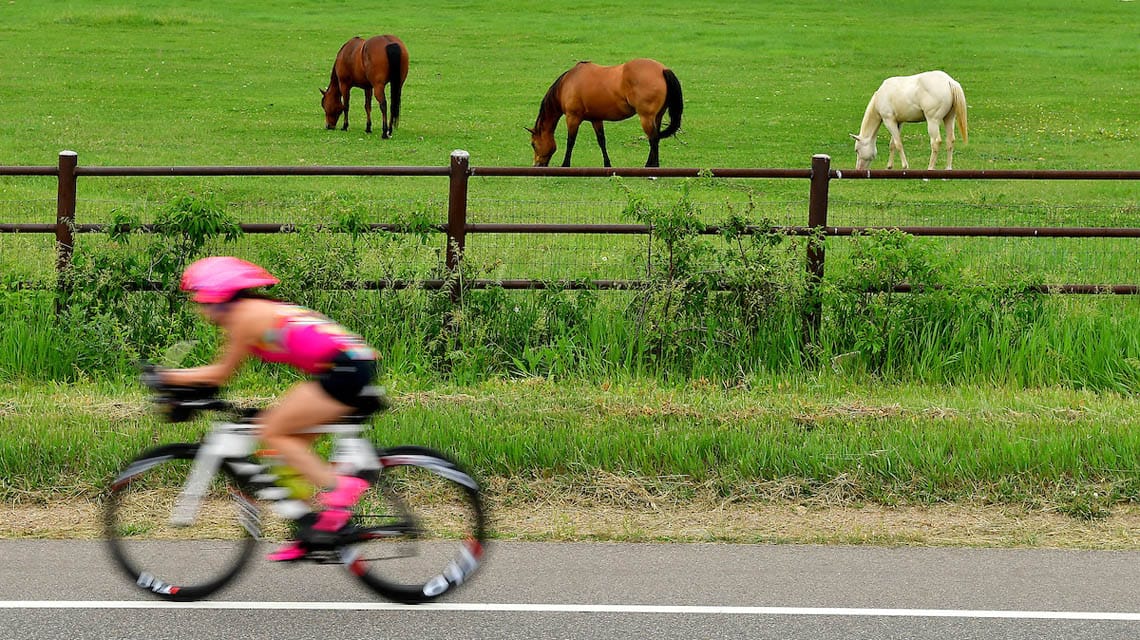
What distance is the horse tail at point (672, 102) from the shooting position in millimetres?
24120

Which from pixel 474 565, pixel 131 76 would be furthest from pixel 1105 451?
pixel 131 76

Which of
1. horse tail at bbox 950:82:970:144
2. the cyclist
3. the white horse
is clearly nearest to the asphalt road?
the cyclist

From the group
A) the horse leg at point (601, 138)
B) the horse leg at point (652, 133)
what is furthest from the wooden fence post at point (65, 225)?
the horse leg at point (652, 133)

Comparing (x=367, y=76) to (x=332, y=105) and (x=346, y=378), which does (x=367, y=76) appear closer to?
(x=332, y=105)

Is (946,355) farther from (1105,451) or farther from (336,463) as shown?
(336,463)

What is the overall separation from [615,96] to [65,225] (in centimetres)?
1589

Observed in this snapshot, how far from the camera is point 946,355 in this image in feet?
32.0

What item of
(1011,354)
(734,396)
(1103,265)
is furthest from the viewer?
(1103,265)

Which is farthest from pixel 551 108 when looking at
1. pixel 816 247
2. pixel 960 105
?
pixel 816 247

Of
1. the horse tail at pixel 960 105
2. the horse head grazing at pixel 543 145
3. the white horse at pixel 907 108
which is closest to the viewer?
the horse head grazing at pixel 543 145

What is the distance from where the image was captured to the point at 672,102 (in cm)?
2445

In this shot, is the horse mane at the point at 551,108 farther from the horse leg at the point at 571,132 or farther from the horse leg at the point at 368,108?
the horse leg at the point at 368,108

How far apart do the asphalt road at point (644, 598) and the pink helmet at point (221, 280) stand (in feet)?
4.21

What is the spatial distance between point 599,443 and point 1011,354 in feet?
11.0
